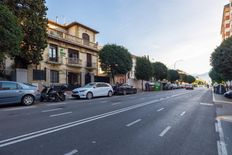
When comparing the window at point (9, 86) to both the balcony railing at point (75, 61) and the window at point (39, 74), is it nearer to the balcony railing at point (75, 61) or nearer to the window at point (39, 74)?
the window at point (39, 74)

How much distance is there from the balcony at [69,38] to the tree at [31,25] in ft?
17.8

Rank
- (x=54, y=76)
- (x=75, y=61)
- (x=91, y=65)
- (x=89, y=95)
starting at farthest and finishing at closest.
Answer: (x=91, y=65)
(x=75, y=61)
(x=54, y=76)
(x=89, y=95)

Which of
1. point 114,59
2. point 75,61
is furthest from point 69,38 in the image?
point 114,59

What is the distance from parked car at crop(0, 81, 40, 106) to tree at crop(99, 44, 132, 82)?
1612 centimetres

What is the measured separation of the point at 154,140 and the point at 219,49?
20.8 metres

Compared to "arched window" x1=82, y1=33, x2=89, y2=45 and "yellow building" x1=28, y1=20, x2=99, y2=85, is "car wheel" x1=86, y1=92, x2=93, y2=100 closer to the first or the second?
"yellow building" x1=28, y1=20, x2=99, y2=85

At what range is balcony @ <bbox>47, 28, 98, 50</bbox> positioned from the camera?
2533 centimetres

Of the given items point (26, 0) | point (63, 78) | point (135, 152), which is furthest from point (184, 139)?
point (63, 78)

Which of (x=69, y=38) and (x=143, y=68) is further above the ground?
(x=69, y=38)

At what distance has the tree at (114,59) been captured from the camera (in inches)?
1124

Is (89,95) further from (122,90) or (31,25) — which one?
(31,25)

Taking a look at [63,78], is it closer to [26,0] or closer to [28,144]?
[26,0]

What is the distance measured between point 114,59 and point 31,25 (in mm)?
13268

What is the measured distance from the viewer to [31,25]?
1808cm
